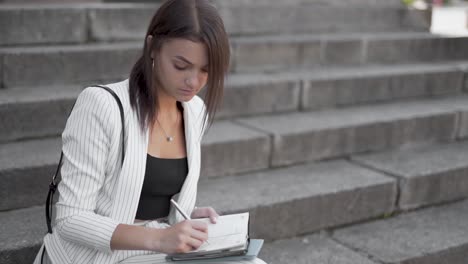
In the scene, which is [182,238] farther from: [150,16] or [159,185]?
[150,16]

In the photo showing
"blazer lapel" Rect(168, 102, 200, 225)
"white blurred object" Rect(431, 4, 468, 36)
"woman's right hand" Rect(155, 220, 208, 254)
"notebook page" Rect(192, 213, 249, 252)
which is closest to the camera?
"woman's right hand" Rect(155, 220, 208, 254)

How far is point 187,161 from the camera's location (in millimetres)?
2428

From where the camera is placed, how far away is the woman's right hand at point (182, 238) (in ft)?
6.62

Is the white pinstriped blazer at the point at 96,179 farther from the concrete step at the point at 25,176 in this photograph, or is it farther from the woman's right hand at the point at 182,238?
the concrete step at the point at 25,176

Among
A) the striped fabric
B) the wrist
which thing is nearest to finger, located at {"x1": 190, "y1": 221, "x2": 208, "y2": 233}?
the wrist

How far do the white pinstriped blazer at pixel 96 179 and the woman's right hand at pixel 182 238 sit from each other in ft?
0.62

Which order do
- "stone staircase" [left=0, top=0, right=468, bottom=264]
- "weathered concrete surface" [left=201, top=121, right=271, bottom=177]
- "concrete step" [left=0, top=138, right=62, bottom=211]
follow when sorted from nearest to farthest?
"concrete step" [left=0, top=138, right=62, bottom=211] → "stone staircase" [left=0, top=0, right=468, bottom=264] → "weathered concrete surface" [left=201, top=121, right=271, bottom=177]

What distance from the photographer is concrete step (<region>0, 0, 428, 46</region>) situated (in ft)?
13.9

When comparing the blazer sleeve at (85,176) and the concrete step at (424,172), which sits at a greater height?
the blazer sleeve at (85,176)

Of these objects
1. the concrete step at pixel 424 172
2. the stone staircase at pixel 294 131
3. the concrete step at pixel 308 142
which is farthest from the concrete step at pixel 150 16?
the concrete step at pixel 424 172

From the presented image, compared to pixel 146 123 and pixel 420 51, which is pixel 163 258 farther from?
pixel 420 51

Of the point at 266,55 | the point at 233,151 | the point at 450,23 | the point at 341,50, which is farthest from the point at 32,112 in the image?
the point at 450,23

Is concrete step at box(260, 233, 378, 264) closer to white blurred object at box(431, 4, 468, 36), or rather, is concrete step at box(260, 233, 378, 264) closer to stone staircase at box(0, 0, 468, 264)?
stone staircase at box(0, 0, 468, 264)

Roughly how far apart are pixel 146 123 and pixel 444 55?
4654 mm
